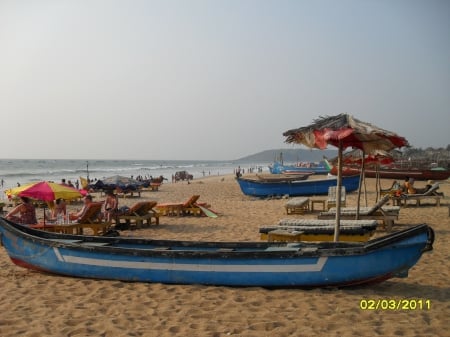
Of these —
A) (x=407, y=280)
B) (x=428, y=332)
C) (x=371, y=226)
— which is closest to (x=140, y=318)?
(x=428, y=332)

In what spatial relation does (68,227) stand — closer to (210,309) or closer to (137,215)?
(137,215)

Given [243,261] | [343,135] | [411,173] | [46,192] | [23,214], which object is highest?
[343,135]

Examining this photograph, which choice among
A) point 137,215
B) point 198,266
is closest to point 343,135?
point 198,266

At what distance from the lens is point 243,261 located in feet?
19.3

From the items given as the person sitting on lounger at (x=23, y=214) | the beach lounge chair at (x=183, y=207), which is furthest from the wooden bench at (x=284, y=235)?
the beach lounge chair at (x=183, y=207)

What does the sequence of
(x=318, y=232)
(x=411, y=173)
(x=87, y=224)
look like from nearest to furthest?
(x=318, y=232) < (x=87, y=224) < (x=411, y=173)

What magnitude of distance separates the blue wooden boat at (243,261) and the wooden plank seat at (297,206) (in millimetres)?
7191

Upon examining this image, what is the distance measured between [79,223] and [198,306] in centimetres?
599

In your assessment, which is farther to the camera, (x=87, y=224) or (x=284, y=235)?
(x=87, y=224)

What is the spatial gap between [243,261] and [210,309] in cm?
88

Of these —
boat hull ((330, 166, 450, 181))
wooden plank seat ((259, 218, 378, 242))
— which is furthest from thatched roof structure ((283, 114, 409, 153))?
boat hull ((330, 166, 450, 181))

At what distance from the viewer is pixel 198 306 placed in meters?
5.38

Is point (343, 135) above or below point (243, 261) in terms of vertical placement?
above

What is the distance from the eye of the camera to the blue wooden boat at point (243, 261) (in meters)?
5.62
